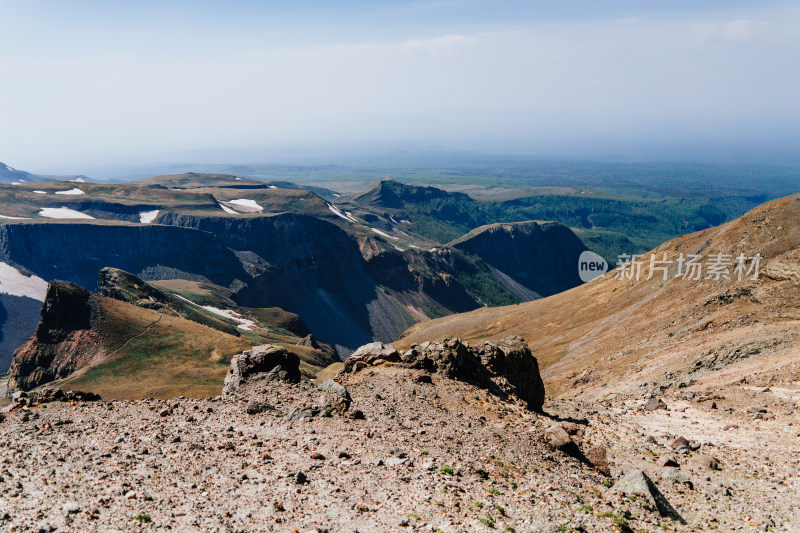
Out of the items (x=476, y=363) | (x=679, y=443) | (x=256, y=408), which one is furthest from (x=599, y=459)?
(x=256, y=408)

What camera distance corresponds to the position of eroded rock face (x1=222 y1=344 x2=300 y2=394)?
29188mm

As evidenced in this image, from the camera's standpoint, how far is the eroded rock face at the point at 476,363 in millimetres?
30562

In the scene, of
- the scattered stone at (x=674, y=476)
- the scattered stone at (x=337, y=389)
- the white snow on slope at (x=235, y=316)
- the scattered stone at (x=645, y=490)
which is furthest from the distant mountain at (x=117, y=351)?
the scattered stone at (x=645, y=490)

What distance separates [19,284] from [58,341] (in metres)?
115

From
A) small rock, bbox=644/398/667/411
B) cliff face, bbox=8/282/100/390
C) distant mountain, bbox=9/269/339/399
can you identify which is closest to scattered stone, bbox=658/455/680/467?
small rock, bbox=644/398/667/411

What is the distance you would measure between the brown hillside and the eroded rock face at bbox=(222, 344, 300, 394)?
32.0 m

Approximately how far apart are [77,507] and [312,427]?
9295 millimetres

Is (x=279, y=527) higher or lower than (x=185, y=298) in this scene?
higher

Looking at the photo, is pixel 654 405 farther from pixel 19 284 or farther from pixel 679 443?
pixel 19 284

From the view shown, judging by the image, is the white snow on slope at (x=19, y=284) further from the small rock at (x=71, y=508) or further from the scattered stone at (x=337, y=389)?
the small rock at (x=71, y=508)

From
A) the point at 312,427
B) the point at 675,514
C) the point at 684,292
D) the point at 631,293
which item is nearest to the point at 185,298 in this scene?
the point at 631,293

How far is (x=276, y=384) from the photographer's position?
28.2 metres

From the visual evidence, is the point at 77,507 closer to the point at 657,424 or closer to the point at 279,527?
the point at 279,527

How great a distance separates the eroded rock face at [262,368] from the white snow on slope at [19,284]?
18250 cm
